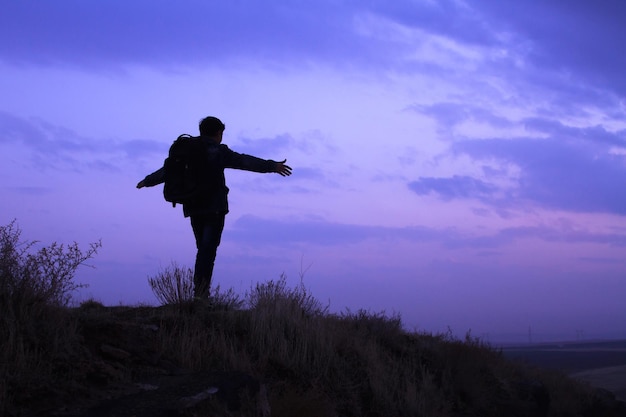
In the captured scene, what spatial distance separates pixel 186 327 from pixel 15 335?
1.84m

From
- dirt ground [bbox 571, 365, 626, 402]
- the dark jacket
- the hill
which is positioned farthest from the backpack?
dirt ground [bbox 571, 365, 626, 402]

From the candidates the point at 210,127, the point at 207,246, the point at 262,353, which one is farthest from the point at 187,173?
the point at 262,353

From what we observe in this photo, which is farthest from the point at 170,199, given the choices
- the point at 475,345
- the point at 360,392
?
the point at 475,345

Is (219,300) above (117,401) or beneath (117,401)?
above

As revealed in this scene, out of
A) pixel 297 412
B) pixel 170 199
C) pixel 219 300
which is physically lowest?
pixel 297 412

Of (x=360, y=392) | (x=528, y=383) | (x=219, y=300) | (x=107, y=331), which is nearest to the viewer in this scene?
(x=107, y=331)

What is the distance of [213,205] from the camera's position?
8453mm

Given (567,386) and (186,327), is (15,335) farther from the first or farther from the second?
(567,386)

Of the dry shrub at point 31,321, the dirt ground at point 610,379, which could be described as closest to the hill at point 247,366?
the dry shrub at point 31,321

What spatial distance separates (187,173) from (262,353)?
7.72 feet

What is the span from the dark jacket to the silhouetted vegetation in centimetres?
81

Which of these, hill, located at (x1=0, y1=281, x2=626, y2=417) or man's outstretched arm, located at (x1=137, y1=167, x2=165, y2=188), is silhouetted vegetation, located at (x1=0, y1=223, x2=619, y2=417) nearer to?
hill, located at (x1=0, y1=281, x2=626, y2=417)

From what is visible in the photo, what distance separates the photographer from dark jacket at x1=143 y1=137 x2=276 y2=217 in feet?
27.7

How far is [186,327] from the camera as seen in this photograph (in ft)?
23.4
